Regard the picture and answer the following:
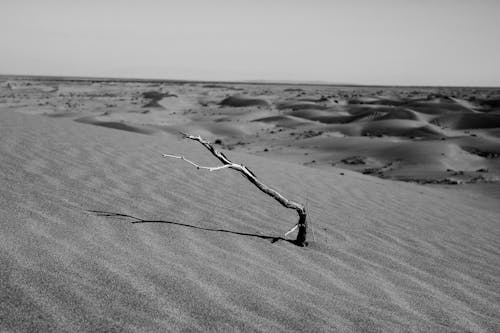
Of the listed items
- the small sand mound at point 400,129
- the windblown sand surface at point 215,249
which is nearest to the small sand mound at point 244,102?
the small sand mound at point 400,129

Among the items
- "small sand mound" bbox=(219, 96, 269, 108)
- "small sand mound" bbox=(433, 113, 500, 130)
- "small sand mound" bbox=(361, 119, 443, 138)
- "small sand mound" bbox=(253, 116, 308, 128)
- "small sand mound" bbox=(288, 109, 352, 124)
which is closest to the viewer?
"small sand mound" bbox=(361, 119, 443, 138)

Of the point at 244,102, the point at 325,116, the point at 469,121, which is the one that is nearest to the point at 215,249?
the point at 469,121

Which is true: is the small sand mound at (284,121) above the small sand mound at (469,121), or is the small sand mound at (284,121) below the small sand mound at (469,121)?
below

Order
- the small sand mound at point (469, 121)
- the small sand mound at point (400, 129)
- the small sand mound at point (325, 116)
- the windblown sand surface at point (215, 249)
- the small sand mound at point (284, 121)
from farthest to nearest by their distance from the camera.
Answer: the small sand mound at point (325, 116) < the small sand mound at point (284, 121) < the small sand mound at point (469, 121) < the small sand mound at point (400, 129) < the windblown sand surface at point (215, 249)

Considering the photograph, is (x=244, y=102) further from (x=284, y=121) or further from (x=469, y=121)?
(x=469, y=121)

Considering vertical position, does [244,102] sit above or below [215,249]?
above

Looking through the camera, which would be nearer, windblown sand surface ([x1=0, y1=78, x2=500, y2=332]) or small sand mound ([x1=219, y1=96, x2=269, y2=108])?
windblown sand surface ([x1=0, y1=78, x2=500, y2=332])

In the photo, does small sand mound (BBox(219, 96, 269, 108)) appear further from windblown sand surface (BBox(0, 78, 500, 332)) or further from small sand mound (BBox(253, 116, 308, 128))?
windblown sand surface (BBox(0, 78, 500, 332))

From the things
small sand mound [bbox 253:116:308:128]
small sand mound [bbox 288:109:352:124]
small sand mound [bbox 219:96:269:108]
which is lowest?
small sand mound [bbox 253:116:308:128]

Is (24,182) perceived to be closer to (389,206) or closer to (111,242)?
(111,242)

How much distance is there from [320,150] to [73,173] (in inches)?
357

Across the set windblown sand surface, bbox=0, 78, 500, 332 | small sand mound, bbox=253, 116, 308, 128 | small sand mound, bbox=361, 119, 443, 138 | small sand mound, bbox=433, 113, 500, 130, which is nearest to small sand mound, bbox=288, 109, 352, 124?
small sand mound, bbox=253, 116, 308, 128

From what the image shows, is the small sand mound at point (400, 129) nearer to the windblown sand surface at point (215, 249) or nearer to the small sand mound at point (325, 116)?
the small sand mound at point (325, 116)

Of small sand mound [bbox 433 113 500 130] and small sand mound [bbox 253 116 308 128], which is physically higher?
small sand mound [bbox 433 113 500 130]
